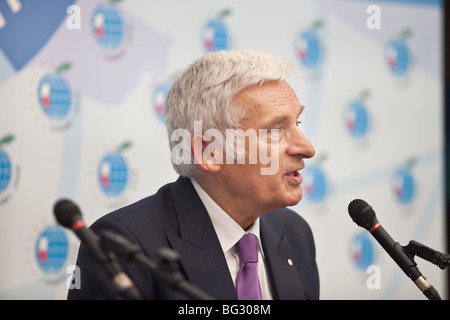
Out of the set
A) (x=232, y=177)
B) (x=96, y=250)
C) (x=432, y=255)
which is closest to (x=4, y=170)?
(x=232, y=177)

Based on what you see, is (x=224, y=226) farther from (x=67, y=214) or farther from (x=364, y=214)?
(x=67, y=214)

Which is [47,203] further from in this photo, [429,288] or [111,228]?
[429,288]

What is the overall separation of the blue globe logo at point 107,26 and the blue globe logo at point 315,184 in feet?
4.51

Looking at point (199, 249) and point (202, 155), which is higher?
point (202, 155)

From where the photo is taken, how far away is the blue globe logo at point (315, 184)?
3.33 metres

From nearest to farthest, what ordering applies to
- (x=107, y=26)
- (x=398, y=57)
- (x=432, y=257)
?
1. (x=432, y=257)
2. (x=107, y=26)
3. (x=398, y=57)

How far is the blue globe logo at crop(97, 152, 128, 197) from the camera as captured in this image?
2.89 metres

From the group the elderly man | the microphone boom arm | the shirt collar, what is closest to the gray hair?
the elderly man

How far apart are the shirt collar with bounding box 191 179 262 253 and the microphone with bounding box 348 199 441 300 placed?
417 mm

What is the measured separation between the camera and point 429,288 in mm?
1410

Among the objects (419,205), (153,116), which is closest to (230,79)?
(153,116)

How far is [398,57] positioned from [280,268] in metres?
2.32

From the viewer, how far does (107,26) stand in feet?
9.54

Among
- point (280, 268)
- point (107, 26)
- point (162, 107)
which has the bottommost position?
point (280, 268)
